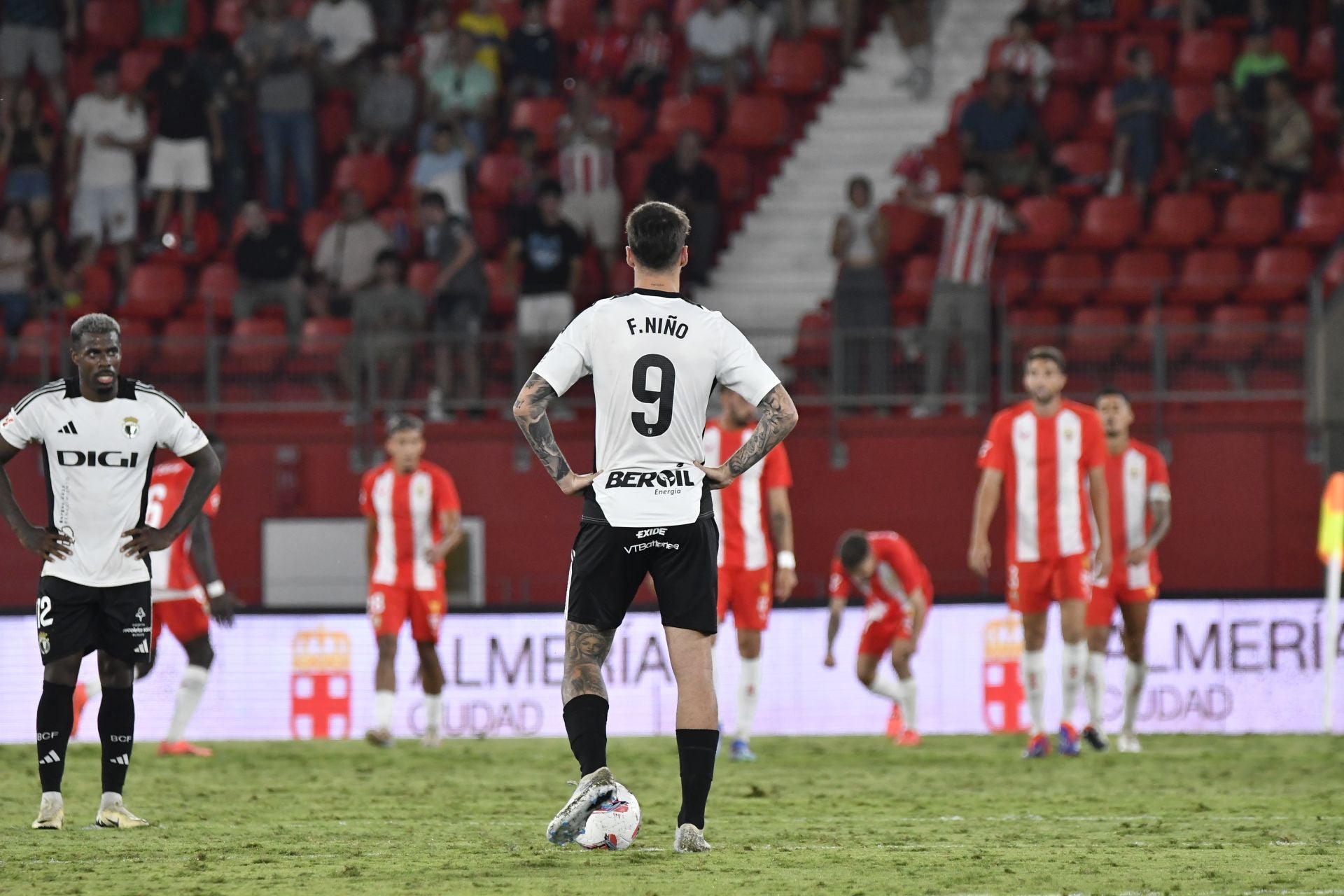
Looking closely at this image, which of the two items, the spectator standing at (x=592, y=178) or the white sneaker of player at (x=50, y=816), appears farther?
the spectator standing at (x=592, y=178)

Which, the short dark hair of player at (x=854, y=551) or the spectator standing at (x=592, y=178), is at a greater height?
the spectator standing at (x=592, y=178)

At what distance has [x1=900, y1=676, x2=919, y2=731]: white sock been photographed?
45.1ft

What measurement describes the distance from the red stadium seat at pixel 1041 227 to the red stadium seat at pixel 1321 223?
2.02m

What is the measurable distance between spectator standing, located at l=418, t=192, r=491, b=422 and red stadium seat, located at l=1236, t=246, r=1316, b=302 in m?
6.68

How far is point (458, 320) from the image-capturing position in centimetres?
→ 1777

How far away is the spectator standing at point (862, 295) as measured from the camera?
17.1 metres

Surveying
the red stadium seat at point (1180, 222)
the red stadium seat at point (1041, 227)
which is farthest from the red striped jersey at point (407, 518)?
the red stadium seat at point (1180, 222)

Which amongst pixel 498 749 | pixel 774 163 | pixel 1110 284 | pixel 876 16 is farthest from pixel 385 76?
→ pixel 498 749

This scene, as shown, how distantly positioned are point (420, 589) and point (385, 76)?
9079mm

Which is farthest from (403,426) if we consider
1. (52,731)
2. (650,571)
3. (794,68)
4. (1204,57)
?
(1204,57)

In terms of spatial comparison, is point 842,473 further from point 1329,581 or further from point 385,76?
point 385,76

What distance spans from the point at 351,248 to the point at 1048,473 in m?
9.44

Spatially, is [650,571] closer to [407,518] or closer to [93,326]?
[93,326]

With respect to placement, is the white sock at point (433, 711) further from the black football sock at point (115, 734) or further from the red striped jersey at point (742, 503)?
the black football sock at point (115, 734)
